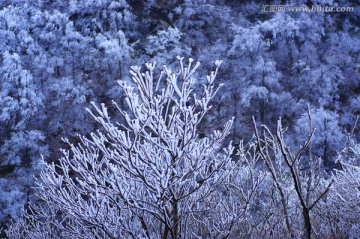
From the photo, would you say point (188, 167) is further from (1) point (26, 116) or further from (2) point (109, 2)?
(2) point (109, 2)

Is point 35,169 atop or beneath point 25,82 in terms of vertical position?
beneath

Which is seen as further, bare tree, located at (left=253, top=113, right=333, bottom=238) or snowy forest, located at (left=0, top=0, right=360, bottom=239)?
snowy forest, located at (left=0, top=0, right=360, bottom=239)

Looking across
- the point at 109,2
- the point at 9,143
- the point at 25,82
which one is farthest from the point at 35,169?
the point at 109,2

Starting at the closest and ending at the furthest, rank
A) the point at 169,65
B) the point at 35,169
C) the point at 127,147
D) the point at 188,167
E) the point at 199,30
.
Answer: the point at 127,147
the point at 188,167
the point at 35,169
the point at 169,65
the point at 199,30

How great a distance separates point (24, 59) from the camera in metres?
18.5

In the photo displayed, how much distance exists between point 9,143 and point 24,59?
4820mm

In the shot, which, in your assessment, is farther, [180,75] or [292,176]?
[180,75]

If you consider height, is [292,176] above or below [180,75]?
above

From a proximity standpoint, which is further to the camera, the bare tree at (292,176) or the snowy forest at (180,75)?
the snowy forest at (180,75)

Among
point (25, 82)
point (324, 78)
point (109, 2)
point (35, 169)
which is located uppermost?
point (109, 2)

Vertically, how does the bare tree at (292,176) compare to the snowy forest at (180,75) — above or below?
above

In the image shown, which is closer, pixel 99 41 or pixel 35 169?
pixel 35 169

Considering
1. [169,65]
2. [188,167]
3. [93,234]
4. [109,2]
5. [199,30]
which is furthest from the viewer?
[199,30]

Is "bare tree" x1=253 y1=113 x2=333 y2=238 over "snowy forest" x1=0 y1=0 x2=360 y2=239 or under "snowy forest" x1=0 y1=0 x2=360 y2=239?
over
